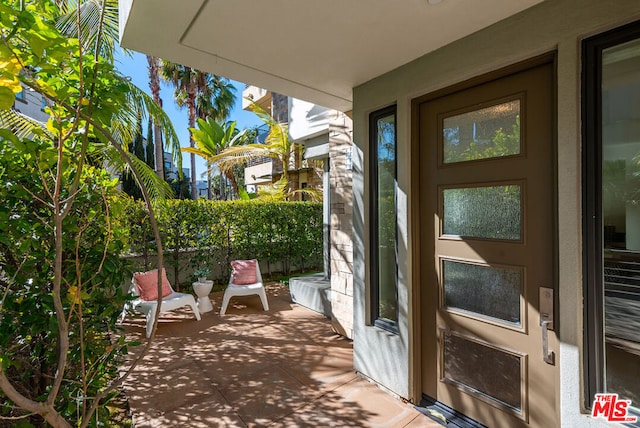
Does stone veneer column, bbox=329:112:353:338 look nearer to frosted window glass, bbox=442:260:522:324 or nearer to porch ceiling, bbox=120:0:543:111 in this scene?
porch ceiling, bbox=120:0:543:111

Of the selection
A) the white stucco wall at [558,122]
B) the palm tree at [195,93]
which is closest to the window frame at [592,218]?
the white stucco wall at [558,122]

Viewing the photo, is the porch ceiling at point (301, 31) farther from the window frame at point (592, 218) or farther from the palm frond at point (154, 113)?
the palm frond at point (154, 113)

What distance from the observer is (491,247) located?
2.53m

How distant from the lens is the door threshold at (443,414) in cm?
267

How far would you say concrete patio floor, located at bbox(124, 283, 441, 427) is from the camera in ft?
9.33

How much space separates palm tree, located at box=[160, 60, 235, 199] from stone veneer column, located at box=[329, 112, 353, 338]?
1087cm

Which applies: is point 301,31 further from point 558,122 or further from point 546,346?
point 546,346

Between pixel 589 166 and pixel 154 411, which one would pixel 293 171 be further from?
pixel 589 166

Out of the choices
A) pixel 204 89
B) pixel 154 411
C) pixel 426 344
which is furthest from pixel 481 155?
pixel 204 89

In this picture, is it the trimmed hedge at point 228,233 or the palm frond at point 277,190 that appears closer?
the trimmed hedge at point 228,233

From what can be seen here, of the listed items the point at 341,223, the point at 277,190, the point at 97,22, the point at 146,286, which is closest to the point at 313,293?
the point at 341,223

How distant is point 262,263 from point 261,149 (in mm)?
4449

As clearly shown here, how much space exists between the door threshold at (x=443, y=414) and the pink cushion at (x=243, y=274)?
413 cm

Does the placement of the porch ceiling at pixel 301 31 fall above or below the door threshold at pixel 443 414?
above
